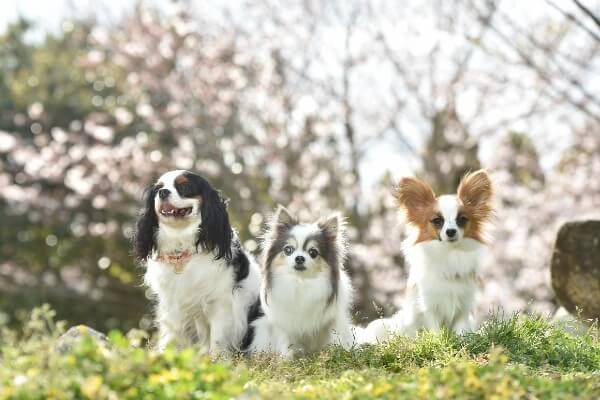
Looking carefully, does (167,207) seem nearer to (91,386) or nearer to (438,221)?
(438,221)

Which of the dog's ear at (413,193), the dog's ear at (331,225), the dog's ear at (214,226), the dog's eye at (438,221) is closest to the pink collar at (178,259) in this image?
the dog's ear at (214,226)

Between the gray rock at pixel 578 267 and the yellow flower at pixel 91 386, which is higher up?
the gray rock at pixel 578 267

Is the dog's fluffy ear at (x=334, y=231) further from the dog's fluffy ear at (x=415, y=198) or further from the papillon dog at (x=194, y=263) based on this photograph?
the papillon dog at (x=194, y=263)

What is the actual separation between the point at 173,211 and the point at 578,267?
4.20m

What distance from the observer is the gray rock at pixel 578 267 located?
290 inches

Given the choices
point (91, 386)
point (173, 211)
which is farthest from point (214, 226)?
point (91, 386)

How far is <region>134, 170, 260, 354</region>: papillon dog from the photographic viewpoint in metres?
5.55

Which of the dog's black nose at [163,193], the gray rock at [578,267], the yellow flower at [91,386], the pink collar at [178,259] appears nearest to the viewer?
the yellow flower at [91,386]

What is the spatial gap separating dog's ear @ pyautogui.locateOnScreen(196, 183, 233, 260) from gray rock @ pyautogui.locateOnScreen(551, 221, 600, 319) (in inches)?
145

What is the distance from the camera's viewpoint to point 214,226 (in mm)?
5586

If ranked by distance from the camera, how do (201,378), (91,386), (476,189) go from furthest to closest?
(476,189) → (201,378) → (91,386)

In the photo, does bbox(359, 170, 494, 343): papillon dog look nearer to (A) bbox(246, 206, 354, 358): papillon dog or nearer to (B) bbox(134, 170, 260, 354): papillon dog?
(A) bbox(246, 206, 354, 358): papillon dog

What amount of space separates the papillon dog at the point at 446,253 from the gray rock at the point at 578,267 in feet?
6.34

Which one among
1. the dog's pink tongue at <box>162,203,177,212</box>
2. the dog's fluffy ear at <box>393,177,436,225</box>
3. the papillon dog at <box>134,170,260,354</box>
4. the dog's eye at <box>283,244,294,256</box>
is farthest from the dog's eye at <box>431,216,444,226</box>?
the dog's pink tongue at <box>162,203,177,212</box>
